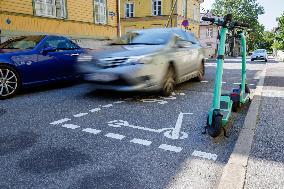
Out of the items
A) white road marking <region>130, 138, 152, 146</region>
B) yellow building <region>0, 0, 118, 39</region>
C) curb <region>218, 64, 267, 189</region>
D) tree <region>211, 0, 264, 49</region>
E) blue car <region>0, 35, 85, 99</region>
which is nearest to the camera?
curb <region>218, 64, 267, 189</region>

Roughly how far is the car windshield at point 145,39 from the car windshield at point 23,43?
2.10m

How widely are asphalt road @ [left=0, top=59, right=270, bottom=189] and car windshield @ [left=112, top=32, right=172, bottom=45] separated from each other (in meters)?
1.55

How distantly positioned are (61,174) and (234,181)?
173cm

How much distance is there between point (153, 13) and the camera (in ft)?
111

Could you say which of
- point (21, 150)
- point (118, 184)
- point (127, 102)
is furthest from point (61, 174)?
point (127, 102)

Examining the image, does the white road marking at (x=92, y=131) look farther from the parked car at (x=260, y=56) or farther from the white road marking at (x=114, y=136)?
the parked car at (x=260, y=56)

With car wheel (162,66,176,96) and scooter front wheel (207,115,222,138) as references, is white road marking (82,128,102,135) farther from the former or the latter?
car wheel (162,66,176,96)

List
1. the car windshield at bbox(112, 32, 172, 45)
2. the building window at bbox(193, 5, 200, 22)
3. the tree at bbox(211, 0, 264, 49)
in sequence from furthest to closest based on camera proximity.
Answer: the tree at bbox(211, 0, 264, 49) < the building window at bbox(193, 5, 200, 22) < the car windshield at bbox(112, 32, 172, 45)

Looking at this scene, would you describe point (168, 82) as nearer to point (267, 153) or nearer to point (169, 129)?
point (169, 129)

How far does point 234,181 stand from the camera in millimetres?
2648

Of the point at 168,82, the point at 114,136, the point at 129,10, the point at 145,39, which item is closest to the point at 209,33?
the point at 129,10

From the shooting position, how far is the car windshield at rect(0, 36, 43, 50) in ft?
23.4

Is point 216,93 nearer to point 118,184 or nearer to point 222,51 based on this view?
point 222,51

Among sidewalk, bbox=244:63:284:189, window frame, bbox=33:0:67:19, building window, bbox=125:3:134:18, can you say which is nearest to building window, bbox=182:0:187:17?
building window, bbox=125:3:134:18
